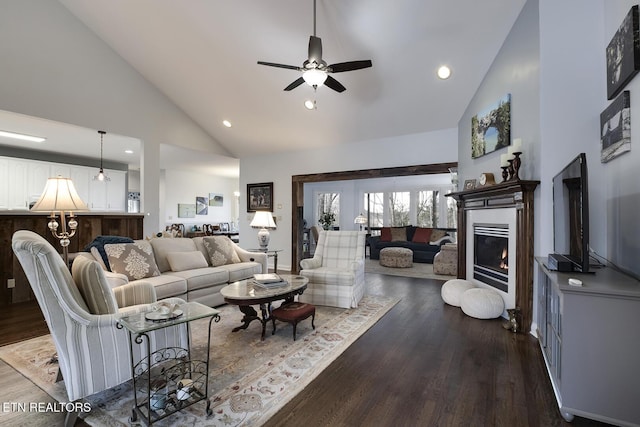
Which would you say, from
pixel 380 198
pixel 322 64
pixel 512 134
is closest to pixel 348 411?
pixel 322 64

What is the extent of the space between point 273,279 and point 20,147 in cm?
728

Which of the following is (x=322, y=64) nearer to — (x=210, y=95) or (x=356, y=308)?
(x=356, y=308)

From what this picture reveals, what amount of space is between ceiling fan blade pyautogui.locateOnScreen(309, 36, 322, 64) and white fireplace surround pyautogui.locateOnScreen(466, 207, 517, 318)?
106 inches

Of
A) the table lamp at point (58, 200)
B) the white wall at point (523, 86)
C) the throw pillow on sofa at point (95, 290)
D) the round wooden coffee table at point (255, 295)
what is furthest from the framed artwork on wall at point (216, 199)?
the throw pillow on sofa at point (95, 290)

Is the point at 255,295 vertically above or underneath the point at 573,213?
underneath

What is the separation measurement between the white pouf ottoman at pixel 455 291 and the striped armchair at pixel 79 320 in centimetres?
349

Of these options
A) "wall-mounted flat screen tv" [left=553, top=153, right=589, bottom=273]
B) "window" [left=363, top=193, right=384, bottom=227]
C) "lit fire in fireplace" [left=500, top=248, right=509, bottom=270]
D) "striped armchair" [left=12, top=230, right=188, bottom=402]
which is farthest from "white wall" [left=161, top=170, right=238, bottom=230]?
"wall-mounted flat screen tv" [left=553, top=153, right=589, bottom=273]

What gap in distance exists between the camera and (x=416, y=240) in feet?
28.2

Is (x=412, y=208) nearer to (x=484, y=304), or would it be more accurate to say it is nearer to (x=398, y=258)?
(x=398, y=258)

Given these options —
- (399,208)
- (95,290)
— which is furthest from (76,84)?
(399,208)

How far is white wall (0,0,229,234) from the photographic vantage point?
13.4 ft

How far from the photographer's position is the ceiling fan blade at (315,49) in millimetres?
2971

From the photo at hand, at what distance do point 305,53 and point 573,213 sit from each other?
359 centimetres

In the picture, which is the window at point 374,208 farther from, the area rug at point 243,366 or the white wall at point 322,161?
the area rug at point 243,366
